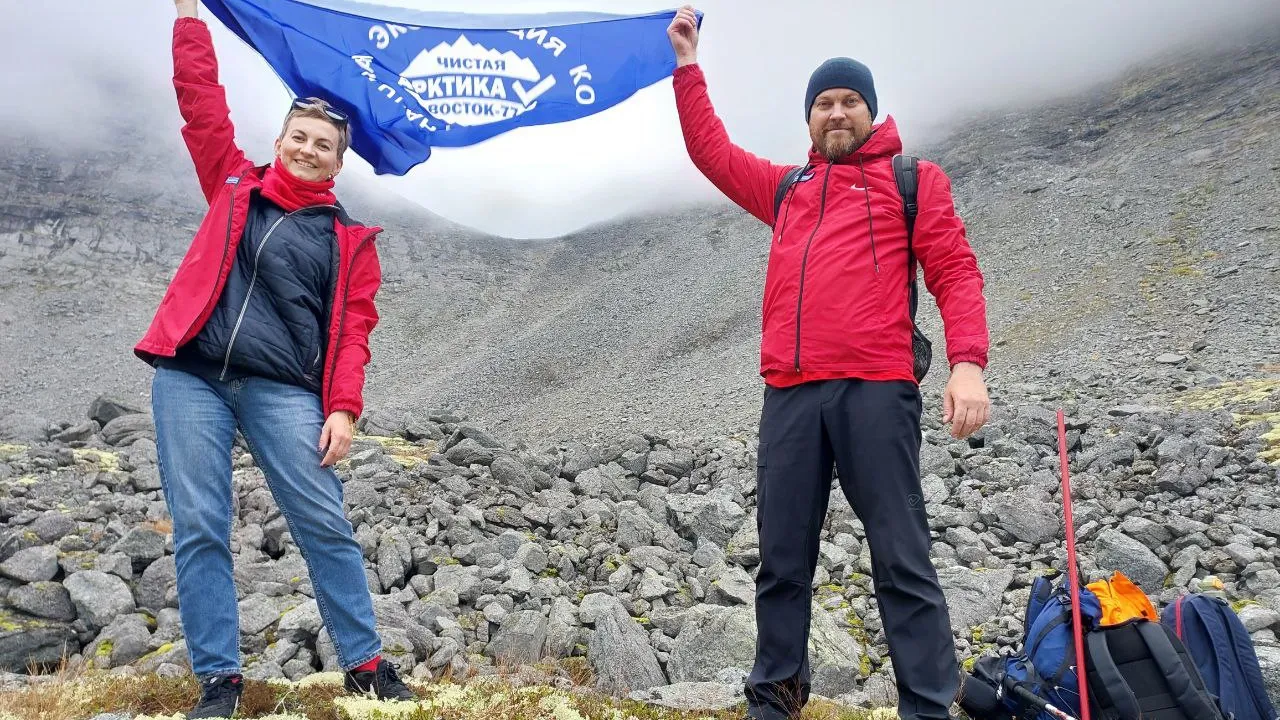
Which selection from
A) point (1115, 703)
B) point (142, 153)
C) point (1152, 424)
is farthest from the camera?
point (142, 153)

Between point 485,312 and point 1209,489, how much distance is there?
53085 mm

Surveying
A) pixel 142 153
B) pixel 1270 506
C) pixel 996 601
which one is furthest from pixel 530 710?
pixel 142 153

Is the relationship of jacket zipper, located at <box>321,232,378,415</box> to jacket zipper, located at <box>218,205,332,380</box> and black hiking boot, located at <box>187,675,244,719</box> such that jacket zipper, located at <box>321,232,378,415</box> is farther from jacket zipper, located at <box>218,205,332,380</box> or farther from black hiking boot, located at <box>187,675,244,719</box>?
black hiking boot, located at <box>187,675,244,719</box>

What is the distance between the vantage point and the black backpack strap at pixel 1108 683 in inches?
170

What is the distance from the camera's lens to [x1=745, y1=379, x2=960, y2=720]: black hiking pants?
3.68 m

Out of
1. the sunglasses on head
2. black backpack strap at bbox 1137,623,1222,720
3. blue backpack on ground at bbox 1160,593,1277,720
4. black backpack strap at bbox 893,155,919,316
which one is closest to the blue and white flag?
the sunglasses on head

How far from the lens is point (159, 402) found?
3832 mm

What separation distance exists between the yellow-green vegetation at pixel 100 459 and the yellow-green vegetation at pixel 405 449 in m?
3.99

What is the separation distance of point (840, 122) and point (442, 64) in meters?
3.08

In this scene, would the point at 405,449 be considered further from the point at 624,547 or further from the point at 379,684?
the point at 379,684

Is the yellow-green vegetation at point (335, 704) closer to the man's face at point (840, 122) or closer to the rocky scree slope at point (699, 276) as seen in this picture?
the man's face at point (840, 122)

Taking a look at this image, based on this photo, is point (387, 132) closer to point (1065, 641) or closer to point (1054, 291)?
point (1065, 641)

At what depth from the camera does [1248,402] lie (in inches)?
512

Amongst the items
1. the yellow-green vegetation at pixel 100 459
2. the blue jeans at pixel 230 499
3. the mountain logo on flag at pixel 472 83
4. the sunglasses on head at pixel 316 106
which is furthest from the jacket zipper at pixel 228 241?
the yellow-green vegetation at pixel 100 459
